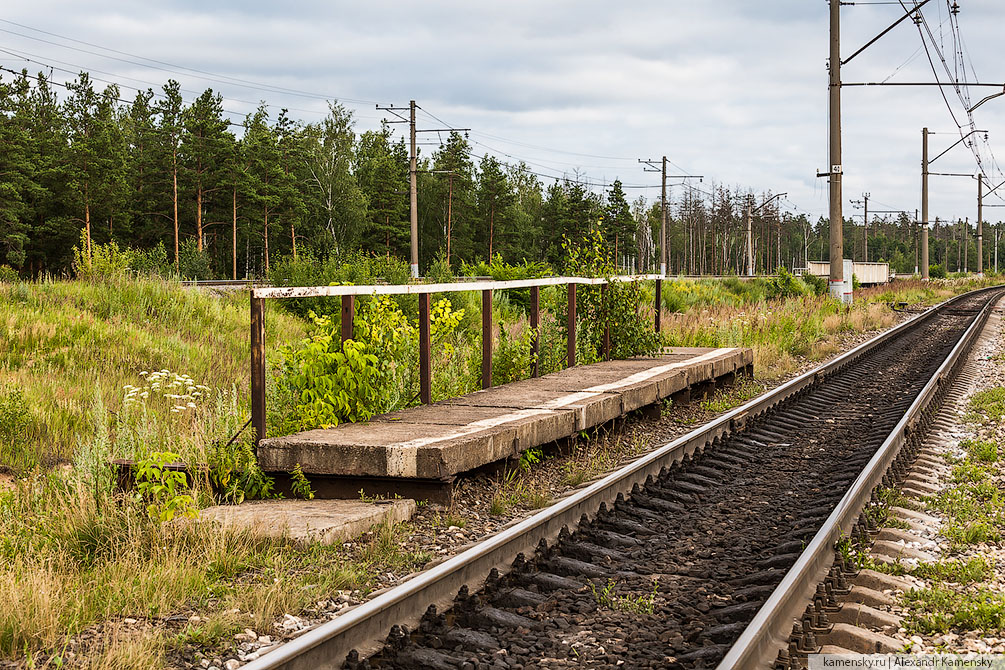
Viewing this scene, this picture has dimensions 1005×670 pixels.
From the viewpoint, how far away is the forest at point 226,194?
2367 inches

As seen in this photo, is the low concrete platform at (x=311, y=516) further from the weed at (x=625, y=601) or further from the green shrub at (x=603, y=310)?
the green shrub at (x=603, y=310)

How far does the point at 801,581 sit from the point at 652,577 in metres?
0.85

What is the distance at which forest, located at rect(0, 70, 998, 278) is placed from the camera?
60.1 meters

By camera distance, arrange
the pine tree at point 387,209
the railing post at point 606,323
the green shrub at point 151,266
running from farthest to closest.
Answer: the pine tree at point 387,209, the green shrub at point 151,266, the railing post at point 606,323

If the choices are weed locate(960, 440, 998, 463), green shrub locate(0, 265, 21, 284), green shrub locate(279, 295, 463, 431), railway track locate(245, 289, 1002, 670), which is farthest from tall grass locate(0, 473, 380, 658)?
A: green shrub locate(0, 265, 21, 284)

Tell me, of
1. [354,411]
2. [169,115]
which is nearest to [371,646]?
[354,411]

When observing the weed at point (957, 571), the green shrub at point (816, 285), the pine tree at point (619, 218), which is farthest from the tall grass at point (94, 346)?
the pine tree at point (619, 218)

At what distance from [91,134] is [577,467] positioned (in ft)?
233

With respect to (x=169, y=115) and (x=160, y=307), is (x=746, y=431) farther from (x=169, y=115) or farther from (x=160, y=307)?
(x=169, y=115)

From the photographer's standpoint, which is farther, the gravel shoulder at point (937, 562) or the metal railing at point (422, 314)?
the metal railing at point (422, 314)

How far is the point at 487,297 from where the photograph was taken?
9367 mm

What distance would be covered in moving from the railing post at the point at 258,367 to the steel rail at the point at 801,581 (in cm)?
Result: 366

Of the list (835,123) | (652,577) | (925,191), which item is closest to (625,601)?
(652,577)

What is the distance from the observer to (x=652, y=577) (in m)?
5.23
